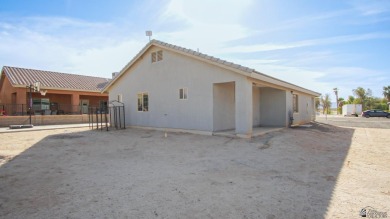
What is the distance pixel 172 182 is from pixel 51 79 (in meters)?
24.3

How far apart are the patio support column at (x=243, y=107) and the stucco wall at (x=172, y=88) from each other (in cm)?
36

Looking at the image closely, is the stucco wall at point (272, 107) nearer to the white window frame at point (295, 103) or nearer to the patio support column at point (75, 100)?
the white window frame at point (295, 103)

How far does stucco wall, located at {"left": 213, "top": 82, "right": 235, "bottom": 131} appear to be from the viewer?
11305 millimetres

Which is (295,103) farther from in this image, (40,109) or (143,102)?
(40,109)

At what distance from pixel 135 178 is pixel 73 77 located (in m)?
25.5

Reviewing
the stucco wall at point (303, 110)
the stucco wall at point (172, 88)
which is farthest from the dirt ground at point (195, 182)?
the stucco wall at point (303, 110)

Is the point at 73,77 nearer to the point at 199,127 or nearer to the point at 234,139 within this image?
the point at 199,127

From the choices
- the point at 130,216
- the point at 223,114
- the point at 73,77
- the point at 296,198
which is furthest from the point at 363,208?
the point at 73,77

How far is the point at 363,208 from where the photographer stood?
11.5ft

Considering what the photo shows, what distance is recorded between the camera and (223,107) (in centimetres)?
1179

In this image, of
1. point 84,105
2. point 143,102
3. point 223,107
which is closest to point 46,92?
point 84,105

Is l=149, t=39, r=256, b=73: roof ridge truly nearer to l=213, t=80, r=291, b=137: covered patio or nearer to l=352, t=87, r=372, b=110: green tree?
l=213, t=80, r=291, b=137: covered patio

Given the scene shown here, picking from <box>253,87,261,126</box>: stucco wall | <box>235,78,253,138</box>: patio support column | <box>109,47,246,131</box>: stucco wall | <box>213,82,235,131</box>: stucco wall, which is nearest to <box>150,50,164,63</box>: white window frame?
<box>109,47,246,131</box>: stucco wall

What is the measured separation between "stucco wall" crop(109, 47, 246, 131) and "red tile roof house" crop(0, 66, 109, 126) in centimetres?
928
